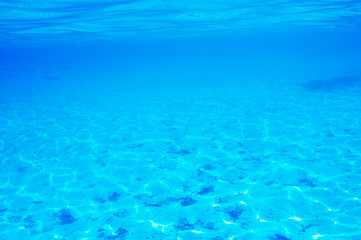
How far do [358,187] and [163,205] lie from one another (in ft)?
19.4

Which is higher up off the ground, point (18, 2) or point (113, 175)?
point (18, 2)

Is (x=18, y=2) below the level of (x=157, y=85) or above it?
above

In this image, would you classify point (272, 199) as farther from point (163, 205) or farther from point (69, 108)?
point (69, 108)

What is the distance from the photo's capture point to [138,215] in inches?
315

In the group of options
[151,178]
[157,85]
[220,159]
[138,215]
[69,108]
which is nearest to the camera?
[138,215]

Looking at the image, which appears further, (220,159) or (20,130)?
(20,130)

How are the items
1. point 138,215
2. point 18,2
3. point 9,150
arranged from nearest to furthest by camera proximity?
point 138,215
point 9,150
point 18,2

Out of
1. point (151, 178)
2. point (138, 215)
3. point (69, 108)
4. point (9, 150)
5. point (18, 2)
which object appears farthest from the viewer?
point (69, 108)

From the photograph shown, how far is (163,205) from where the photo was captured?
8.38 metres

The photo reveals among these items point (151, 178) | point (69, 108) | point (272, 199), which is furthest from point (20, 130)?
point (272, 199)

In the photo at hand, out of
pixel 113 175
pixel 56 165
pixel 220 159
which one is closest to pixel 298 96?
pixel 220 159

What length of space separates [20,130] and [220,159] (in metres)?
11.4

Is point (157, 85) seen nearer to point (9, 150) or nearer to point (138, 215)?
point (9, 150)

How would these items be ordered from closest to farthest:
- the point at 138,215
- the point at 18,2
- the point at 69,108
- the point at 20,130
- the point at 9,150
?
the point at 138,215 < the point at 9,150 < the point at 18,2 < the point at 20,130 < the point at 69,108
